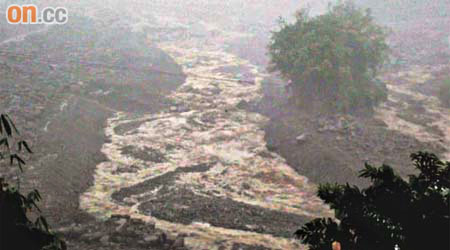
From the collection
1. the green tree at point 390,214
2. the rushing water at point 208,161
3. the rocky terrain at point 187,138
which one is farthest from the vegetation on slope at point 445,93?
the green tree at point 390,214

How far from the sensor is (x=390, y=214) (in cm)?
555

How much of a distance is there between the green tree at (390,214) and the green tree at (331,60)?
19712 mm

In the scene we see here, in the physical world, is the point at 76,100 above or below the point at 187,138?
above

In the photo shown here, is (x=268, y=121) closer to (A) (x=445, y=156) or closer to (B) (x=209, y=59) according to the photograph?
(A) (x=445, y=156)

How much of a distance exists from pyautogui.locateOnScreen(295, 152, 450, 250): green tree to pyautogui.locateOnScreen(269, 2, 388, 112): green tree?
19.7 meters

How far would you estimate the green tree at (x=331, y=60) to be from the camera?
25438 mm

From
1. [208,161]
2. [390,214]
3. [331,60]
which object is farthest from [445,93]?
[390,214]

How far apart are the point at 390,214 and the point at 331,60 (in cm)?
2085

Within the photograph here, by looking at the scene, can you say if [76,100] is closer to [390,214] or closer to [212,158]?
[212,158]

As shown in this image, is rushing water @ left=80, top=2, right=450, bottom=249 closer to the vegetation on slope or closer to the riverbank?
the vegetation on slope

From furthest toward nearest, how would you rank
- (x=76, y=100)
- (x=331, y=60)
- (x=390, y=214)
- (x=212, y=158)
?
(x=76, y=100), (x=331, y=60), (x=212, y=158), (x=390, y=214)

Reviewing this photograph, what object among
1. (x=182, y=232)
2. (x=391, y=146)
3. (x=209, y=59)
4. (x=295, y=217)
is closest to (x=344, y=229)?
(x=182, y=232)

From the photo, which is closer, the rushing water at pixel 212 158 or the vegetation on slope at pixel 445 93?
the rushing water at pixel 212 158

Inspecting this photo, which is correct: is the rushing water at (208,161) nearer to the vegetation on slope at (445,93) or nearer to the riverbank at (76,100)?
the riverbank at (76,100)
